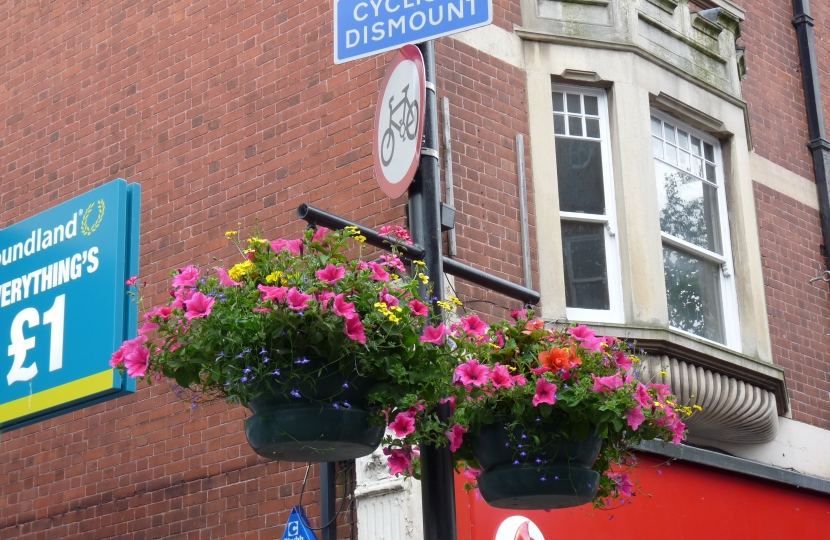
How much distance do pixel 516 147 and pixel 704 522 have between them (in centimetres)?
309

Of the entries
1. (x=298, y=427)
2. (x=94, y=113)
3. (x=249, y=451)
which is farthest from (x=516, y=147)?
(x=298, y=427)

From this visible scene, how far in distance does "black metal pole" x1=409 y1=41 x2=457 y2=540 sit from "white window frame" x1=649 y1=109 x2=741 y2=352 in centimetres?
521

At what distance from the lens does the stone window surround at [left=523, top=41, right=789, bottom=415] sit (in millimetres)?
9297

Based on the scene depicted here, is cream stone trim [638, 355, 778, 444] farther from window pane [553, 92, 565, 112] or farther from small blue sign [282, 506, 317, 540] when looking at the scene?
small blue sign [282, 506, 317, 540]

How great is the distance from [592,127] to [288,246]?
5.61 metres

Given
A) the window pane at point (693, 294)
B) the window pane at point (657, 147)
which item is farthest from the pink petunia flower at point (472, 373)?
the window pane at point (657, 147)

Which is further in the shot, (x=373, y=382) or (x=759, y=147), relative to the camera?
(x=759, y=147)

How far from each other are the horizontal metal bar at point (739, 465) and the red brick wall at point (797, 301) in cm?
63

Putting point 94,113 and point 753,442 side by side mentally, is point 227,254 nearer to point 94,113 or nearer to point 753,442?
point 94,113

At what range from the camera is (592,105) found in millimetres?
10070

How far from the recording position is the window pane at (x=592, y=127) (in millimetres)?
9966

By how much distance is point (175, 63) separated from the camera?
35.2 feet

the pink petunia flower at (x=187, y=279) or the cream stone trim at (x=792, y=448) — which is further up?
the cream stone trim at (x=792, y=448)

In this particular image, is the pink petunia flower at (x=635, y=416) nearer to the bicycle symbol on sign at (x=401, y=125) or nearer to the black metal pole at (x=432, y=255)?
the black metal pole at (x=432, y=255)
